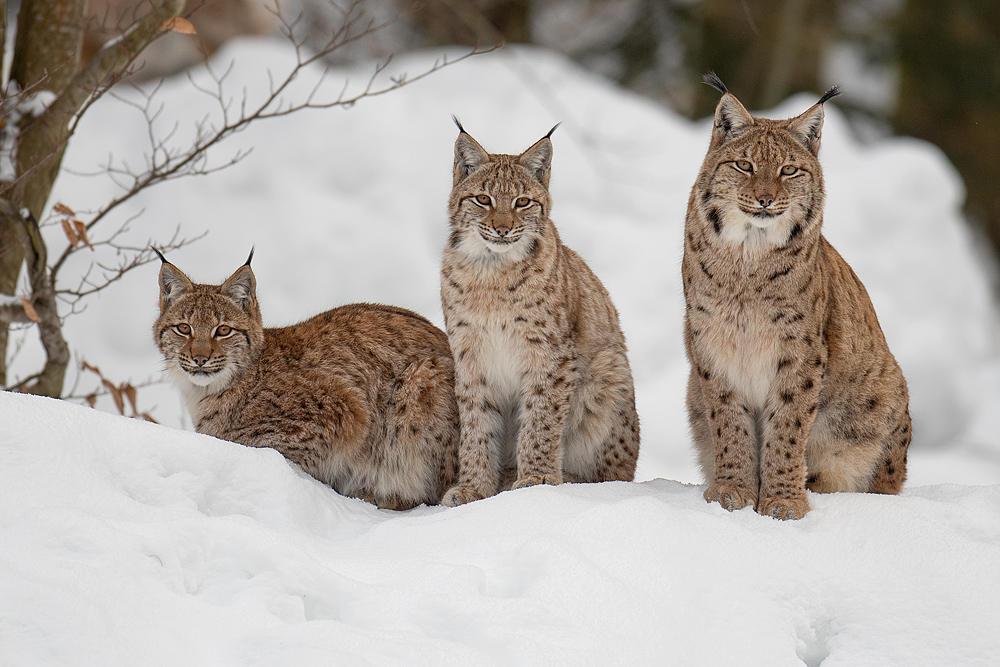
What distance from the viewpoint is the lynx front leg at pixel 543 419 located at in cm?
487

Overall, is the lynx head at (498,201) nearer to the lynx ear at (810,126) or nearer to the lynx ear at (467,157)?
the lynx ear at (467,157)

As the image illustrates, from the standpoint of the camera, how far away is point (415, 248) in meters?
9.48

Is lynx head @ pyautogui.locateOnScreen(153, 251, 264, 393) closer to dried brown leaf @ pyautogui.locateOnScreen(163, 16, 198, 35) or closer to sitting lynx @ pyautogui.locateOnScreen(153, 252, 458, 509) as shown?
sitting lynx @ pyautogui.locateOnScreen(153, 252, 458, 509)

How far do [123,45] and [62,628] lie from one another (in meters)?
3.50

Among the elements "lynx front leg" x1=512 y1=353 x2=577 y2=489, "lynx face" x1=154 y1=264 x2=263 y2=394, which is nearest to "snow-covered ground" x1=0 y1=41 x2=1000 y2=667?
"lynx front leg" x1=512 y1=353 x2=577 y2=489

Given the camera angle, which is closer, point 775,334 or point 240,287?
point 775,334

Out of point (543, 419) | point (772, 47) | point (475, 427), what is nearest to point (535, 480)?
point (543, 419)

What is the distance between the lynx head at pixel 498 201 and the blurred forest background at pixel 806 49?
9342 millimetres

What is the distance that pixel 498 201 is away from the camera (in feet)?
16.1

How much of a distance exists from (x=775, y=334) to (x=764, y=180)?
67cm

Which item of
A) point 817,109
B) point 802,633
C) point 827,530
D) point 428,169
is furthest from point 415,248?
point 802,633

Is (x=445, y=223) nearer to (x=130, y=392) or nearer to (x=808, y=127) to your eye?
(x=130, y=392)

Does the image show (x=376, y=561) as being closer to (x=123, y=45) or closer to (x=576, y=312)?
(x=576, y=312)

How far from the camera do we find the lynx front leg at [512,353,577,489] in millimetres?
4867
